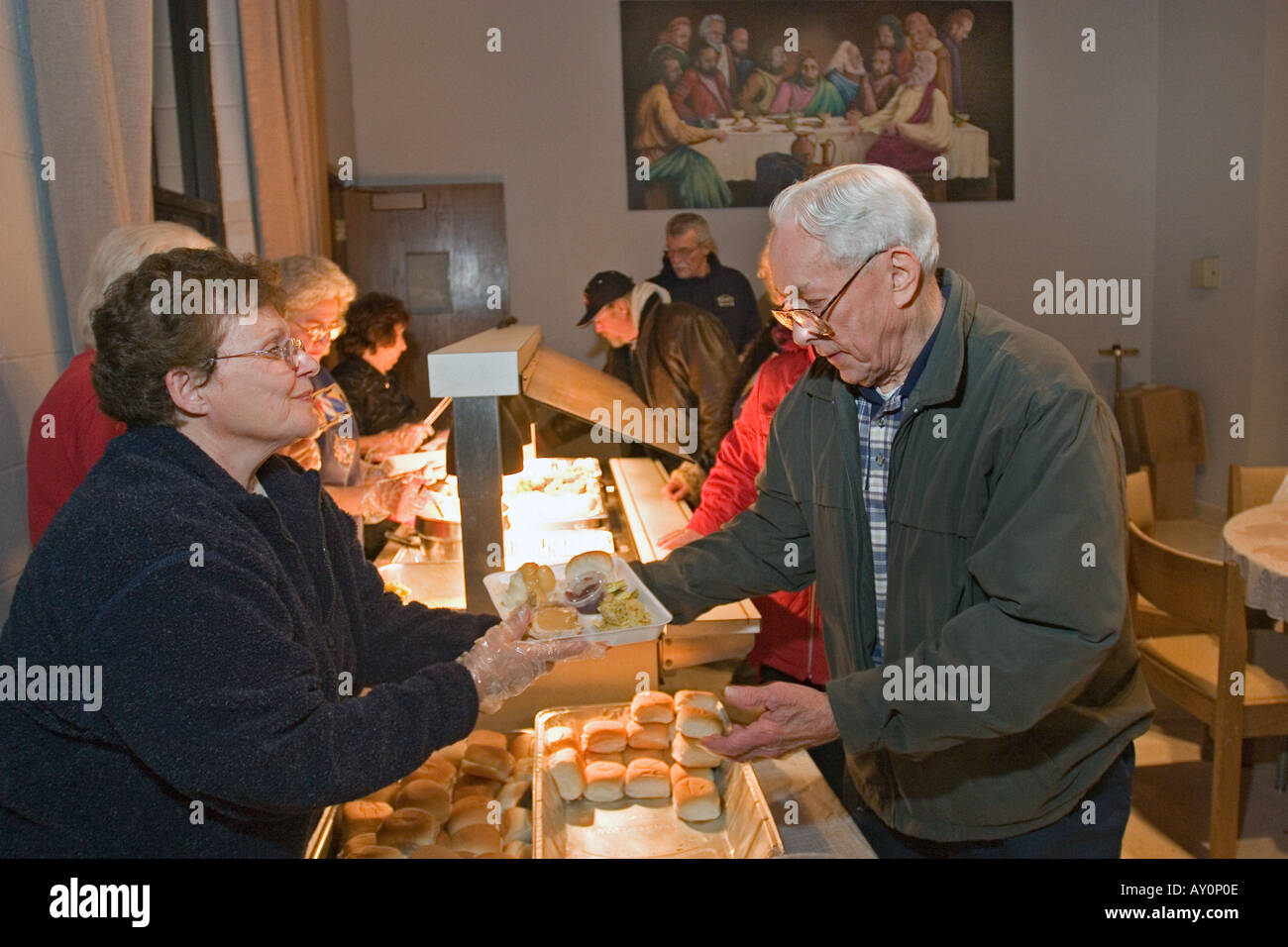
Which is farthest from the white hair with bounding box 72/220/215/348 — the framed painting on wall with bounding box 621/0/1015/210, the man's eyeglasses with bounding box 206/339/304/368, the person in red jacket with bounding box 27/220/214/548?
the framed painting on wall with bounding box 621/0/1015/210

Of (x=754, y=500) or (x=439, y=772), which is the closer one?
(x=439, y=772)

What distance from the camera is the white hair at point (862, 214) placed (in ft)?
5.45

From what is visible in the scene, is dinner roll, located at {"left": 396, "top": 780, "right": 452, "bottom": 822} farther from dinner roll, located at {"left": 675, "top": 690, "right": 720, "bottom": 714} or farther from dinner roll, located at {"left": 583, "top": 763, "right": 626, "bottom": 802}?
dinner roll, located at {"left": 675, "top": 690, "right": 720, "bottom": 714}

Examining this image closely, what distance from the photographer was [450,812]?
2021 millimetres

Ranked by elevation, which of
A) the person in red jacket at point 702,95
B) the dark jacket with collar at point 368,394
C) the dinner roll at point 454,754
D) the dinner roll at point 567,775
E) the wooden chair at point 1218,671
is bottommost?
the wooden chair at point 1218,671

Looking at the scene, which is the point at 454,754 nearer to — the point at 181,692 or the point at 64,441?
the point at 181,692

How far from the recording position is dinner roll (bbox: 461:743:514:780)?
7.10 feet

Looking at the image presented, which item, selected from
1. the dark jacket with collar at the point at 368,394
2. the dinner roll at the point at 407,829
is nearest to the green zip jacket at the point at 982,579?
the dinner roll at the point at 407,829

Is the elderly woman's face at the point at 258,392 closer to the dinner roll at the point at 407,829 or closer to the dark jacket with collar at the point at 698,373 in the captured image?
the dinner roll at the point at 407,829

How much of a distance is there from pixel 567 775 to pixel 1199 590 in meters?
2.32

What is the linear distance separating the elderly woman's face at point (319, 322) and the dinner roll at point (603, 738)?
1911mm

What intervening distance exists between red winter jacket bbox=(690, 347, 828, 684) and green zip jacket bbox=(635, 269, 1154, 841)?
37.1 inches

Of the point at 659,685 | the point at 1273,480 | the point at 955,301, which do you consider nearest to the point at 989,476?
the point at 955,301

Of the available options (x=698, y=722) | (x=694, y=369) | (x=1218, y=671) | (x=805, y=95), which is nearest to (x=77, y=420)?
(x=698, y=722)
